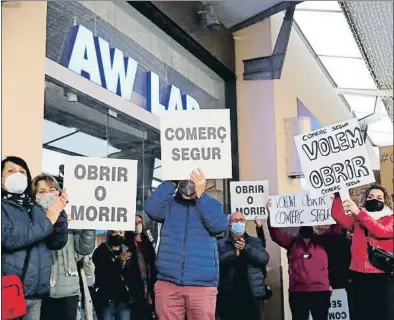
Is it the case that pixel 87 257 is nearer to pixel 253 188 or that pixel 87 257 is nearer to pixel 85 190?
pixel 85 190

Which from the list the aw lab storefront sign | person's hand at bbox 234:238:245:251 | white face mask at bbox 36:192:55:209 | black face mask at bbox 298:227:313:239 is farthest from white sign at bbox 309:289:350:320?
white face mask at bbox 36:192:55:209

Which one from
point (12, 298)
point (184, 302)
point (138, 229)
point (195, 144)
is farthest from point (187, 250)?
point (138, 229)

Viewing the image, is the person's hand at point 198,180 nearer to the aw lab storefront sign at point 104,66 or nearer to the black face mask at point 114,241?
the black face mask at point 114,241

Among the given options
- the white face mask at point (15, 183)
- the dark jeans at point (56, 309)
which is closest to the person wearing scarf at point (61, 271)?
the dark jeans at point (56, 309)

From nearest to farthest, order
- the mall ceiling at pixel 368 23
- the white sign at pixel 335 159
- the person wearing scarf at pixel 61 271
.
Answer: the person wearing scarf at pixel 61 271
the white sign at pixel 335 159
the mall ceiling at pixel 368 23

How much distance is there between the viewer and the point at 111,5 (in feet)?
16.6

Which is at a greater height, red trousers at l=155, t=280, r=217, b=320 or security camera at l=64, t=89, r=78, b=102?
security camera at l=64, t=89, r=78, b=102

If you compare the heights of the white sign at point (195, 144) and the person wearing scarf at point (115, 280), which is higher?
the white sign at point (195, 144)

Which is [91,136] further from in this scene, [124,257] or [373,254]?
[373,254]

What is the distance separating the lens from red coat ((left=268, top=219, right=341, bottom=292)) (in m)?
4.64

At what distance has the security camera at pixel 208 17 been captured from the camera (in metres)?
6.33

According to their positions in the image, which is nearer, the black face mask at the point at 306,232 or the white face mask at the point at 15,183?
the white face mask at the point at 15,183

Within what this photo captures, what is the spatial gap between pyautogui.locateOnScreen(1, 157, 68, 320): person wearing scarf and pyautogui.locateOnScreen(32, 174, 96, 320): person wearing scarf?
0.20 m

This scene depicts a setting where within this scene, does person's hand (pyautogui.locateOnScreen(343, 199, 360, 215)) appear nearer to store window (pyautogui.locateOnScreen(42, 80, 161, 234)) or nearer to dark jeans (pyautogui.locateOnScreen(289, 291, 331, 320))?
dark jeans (pyautogui.locateOnScreen(289, 291, 331, 320))
